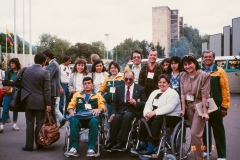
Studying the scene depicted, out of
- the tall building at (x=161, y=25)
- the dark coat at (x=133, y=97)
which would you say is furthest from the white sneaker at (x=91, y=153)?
the tall building at (x=161, y=25)

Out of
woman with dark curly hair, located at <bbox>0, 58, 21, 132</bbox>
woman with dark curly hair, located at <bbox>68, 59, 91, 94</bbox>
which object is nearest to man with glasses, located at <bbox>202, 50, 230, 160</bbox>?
woman with dark curly hair, located at <bbox>68, 59, 91, 94</bbox>

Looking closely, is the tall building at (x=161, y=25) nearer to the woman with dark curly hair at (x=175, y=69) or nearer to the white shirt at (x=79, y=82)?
the white shirt at (x=79, y=82)

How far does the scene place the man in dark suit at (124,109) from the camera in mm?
5613

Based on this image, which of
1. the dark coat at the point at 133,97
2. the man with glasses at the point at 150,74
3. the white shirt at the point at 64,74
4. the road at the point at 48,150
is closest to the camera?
the road at the point at 48,150

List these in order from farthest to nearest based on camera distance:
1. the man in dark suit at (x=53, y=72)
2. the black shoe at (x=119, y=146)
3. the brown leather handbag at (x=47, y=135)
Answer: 1. the man in dark suit at (x=53, y=72)
2. the brown leather handbag at (x=47, y=135)
3. the black shoe at (x=119, y=146)

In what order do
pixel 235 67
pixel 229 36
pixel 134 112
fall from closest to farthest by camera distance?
pixel 134 112, pixel 235 67, pixel 229 36

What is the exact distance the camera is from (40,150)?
6.08 m

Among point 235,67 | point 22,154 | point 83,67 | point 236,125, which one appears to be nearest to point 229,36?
point 235,67

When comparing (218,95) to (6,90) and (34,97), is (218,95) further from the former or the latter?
(6,90)

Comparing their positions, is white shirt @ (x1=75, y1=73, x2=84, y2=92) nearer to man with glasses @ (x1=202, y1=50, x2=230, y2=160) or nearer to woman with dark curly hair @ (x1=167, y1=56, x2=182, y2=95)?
woman with dark curly hair @ (x1=167, y1=56, x2=182, y2=95)

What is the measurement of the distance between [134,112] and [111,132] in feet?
1.82

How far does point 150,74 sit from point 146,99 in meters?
0.54

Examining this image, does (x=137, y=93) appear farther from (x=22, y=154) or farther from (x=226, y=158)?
(x=22, y=154)

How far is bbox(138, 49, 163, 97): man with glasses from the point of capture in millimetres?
6203
